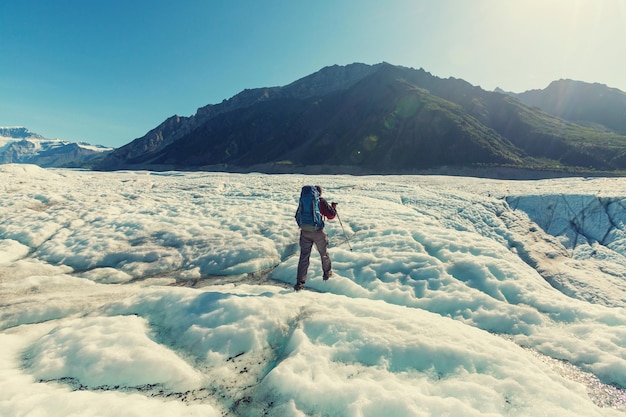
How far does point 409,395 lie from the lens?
15.7 ft

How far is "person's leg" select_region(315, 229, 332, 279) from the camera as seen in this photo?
31.1ft

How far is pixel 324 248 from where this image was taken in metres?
9.78

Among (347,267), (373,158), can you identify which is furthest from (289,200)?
(373,158)

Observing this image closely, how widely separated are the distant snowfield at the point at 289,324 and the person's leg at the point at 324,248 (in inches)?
18.2

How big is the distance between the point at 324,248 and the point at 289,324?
3267 mm

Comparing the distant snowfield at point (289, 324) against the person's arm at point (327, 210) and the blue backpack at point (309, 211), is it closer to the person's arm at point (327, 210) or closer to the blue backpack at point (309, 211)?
the blue backpack at point (309, 211)

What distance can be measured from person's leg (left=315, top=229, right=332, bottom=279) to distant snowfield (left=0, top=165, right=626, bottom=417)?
46 cm

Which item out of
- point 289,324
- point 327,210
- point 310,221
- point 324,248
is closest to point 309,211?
point 310,221

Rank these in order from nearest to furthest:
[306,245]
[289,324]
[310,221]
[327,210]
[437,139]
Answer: [289,324] < [310,221] < [306,245] < [327,210] < [437,139]

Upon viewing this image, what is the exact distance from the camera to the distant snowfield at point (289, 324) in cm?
489

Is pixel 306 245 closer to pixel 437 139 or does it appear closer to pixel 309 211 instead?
pixel 309 211

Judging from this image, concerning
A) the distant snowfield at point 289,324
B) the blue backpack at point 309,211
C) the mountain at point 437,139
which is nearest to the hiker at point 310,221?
the blue backpack at point 309,211

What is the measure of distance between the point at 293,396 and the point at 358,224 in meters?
11.6

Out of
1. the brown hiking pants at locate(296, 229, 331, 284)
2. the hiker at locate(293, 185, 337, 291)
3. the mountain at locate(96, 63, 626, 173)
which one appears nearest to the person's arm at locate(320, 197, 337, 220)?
the hiker at locate(293, 185, 337, 291)
